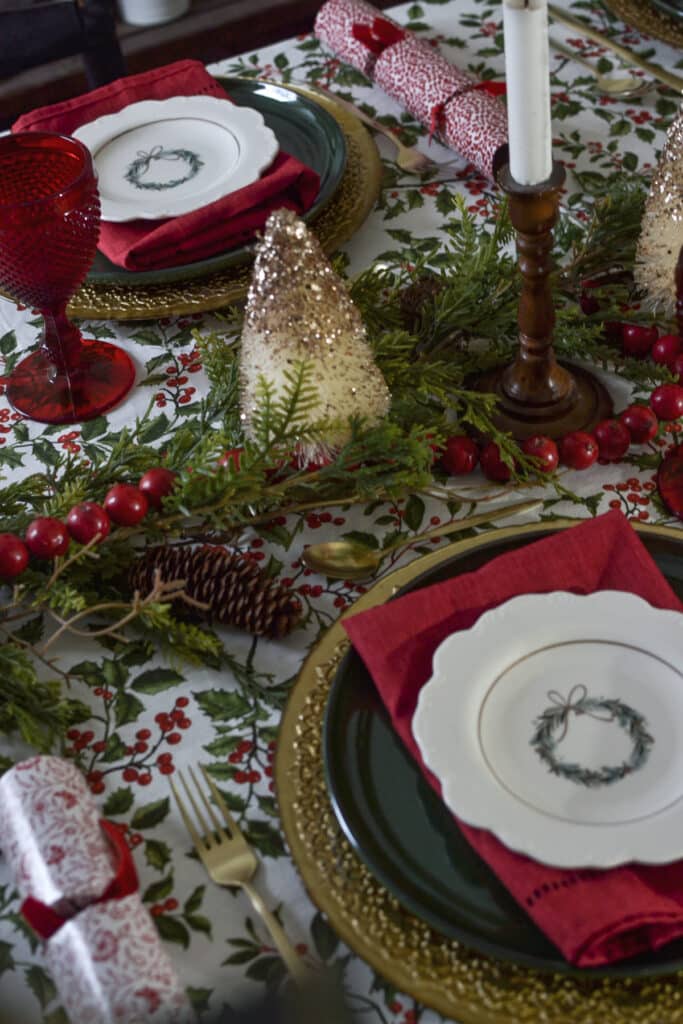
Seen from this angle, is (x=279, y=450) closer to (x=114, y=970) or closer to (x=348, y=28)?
(x=114, y=970)

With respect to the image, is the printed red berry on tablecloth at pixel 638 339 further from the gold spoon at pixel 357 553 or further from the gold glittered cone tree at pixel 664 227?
the gold spoon at pixel 357 553

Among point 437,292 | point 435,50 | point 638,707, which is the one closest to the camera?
point 638,707

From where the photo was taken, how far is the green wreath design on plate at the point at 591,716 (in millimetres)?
588

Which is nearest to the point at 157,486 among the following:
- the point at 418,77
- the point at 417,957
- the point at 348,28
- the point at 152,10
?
the point at 417,957

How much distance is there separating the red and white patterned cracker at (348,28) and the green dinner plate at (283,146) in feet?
0.36

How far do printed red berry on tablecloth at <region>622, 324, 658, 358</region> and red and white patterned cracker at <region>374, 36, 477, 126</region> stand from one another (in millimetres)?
378

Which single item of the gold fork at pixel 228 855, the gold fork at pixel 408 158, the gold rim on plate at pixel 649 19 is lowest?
the gold fork at pixel 228 855

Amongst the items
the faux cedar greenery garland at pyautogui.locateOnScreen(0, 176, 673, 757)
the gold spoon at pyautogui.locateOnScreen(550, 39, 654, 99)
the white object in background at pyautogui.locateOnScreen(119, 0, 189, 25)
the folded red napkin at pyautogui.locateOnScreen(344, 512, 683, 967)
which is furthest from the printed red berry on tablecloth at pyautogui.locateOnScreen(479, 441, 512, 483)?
the white object in background at pyautogui.locateOnScreen(119, 0, 189, 25)

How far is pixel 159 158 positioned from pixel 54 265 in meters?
0.29

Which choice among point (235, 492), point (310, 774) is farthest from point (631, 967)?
point (235, 492)

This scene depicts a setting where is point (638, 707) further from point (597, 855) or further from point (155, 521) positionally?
point (155, 521)

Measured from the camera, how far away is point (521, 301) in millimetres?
833

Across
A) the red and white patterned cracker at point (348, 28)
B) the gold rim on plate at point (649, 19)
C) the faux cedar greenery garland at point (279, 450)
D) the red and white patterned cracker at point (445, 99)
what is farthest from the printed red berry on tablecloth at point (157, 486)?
the gold rim on plate at point (649, 19)

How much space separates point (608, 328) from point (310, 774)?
19.4 inches
